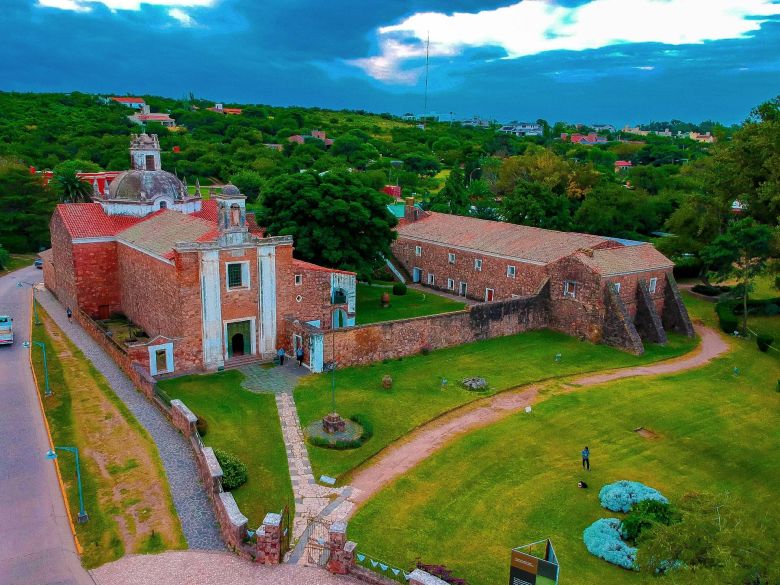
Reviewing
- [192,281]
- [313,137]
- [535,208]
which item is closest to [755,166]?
[535,208]

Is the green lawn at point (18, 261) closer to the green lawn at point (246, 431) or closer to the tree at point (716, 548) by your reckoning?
the green lawn at point (246, 431)

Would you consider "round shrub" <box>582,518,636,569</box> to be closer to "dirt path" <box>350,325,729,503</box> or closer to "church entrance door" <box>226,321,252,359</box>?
"dirt path" <box>350,325,729,503</box>

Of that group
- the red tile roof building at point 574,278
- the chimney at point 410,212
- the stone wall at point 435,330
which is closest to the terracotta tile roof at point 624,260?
the red tile roof building at point 574,278

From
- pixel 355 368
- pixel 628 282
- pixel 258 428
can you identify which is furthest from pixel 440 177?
pixel 258 428

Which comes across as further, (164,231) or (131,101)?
(131,101)

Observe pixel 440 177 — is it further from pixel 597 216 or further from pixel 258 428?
pixel 258 428

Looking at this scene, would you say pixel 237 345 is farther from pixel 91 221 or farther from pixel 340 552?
pixel 340 552
